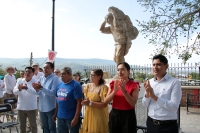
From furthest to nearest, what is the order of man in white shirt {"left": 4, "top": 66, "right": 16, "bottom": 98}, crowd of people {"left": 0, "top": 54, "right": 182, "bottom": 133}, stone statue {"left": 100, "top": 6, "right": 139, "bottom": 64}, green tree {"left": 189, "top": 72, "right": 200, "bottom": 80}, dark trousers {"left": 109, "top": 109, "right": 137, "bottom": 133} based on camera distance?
green tree {"left": 189, "top": 72, "right": 200, "bottom": 80} → man in white shirt {"left": 4, "top": 66, "right": 16, "bottom": 98} → stone statue {"left": 100, "top": 6, "right": 139, "bottom": 64} → dark trousers {"left": 109, "top": 109, "right": 137, "bottom": 133} → crowd of people {"left": 0, "top": 54, "right": 182, "bottom": 133}

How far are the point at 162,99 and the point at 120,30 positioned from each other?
503 cm

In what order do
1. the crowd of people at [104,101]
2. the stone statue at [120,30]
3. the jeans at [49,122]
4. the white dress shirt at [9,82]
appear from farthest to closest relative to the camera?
the white dress shirt at [9,82]
the stone statue at [120,30]
the jeans at [49,122]
the crowd of people at [104,101]

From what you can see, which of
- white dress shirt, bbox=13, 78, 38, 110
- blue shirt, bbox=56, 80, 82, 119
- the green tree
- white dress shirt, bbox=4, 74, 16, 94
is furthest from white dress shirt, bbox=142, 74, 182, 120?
the green tree

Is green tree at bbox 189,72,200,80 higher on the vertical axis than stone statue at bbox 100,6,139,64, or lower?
lower

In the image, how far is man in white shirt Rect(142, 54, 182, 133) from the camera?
8.66 feet

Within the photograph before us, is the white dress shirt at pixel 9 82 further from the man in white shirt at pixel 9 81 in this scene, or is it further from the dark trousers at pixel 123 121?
the dark trousers at pixel 123 121

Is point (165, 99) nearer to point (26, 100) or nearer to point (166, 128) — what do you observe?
point (166, 128)

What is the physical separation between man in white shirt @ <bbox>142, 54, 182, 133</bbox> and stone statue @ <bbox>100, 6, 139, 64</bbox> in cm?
466

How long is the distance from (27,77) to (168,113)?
11.1 feet

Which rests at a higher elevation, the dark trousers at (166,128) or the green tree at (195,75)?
the green tree at (195,75)

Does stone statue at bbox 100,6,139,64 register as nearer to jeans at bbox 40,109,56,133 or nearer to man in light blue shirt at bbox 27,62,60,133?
man in light blue shirt at bbox 27,62,60,133

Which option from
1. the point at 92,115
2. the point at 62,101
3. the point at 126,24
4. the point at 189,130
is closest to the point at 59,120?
the point at 62,101

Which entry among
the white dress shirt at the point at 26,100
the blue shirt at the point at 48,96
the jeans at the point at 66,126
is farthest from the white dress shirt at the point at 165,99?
the white dress shirt at the point at 26,100

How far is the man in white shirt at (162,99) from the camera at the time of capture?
264 centimetres
